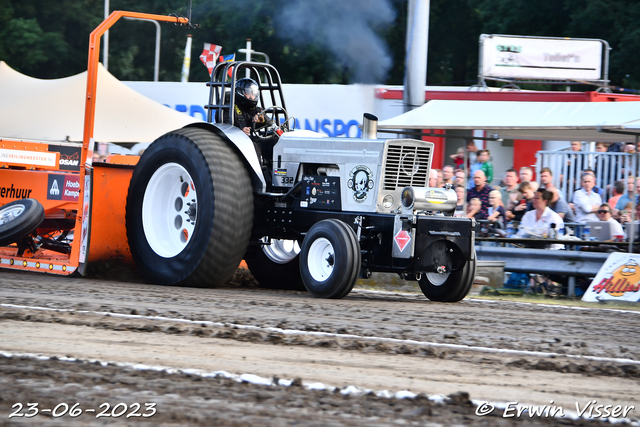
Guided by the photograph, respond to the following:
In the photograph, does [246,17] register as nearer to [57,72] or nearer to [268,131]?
[268,131]

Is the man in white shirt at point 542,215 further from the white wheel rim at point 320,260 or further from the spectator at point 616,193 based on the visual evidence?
the white wheel rim at point 320,260

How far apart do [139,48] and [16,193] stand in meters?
31.3

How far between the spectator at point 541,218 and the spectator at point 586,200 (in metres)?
0.59

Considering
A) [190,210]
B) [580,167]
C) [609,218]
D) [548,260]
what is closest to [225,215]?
[190,210]

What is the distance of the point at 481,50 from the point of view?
16.7m

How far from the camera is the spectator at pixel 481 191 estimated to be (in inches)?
463

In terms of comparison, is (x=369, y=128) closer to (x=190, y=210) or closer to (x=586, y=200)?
(x=190, y=210)

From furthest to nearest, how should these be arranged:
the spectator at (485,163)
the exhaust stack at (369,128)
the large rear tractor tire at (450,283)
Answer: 1. the spectator at (485,163)
2. the exhaust stack at (369,128)
3. the large rear tractor tire at (450,283)

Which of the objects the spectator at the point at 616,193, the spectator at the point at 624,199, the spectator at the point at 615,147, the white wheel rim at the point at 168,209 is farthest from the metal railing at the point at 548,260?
the white wheel rim at the point at 168,209

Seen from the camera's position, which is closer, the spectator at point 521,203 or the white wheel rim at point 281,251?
the white wheel rim at point 281,251

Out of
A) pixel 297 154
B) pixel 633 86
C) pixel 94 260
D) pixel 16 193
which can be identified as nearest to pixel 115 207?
pixel 94 260

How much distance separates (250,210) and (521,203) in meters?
4.77

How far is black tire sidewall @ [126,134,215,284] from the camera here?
8.19 meters

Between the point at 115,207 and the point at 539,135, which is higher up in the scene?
the point at 539,135
